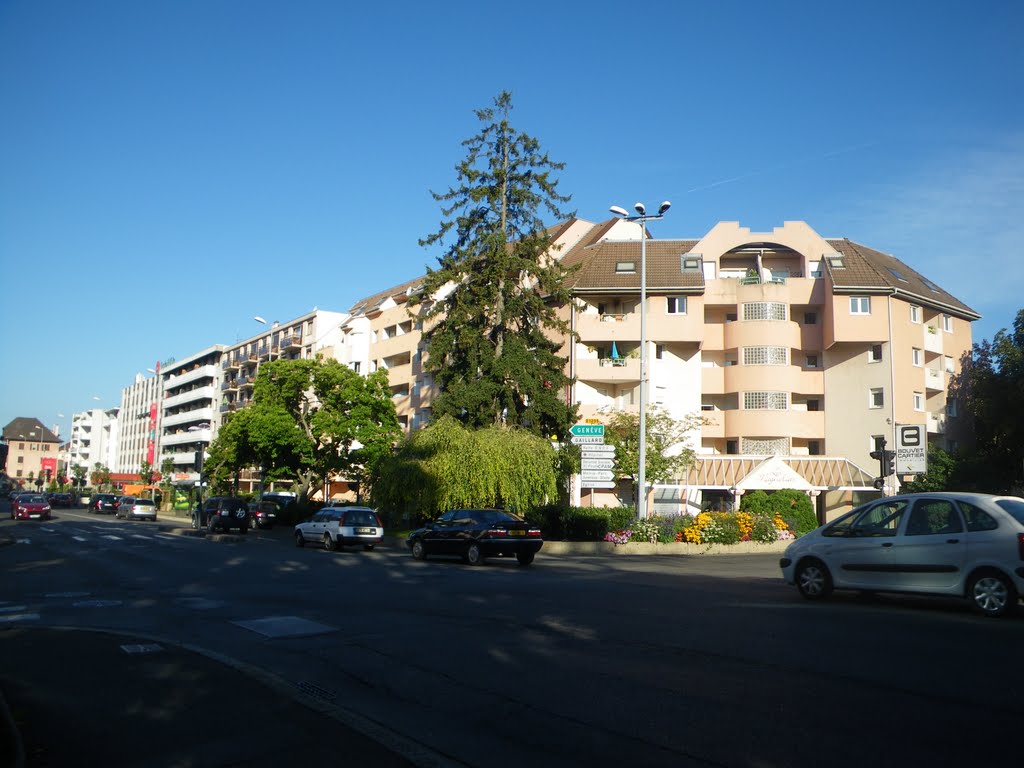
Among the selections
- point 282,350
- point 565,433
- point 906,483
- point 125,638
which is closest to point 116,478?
point 282,350

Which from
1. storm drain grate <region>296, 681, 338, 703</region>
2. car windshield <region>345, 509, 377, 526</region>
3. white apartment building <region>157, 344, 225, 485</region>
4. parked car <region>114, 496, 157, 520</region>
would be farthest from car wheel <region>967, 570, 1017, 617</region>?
white apartment building <region>157, 344, 225, 485</region>

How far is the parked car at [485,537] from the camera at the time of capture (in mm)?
23281

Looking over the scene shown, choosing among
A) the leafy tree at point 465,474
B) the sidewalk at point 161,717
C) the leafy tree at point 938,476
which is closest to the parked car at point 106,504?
the leafy tree at point 465,474

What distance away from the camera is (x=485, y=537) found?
76.6 feet

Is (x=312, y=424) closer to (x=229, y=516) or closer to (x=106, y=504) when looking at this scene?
(x=229, y=516)

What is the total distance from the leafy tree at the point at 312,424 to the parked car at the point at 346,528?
18062mm

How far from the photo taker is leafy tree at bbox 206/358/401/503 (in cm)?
5034

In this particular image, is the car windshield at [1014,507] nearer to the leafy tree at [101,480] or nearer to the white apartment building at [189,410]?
the white apartment building at [189,410]

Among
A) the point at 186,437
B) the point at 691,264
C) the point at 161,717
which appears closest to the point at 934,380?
the point at 691,264

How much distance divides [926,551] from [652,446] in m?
30.7

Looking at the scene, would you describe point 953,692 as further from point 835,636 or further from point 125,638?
point 125,638

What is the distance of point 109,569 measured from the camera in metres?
20.2

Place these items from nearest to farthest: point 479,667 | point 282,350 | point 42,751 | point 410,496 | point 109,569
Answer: point 42,751
point 479,667
point 109,569
point 410,496
point 282,350

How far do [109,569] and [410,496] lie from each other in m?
15.1
